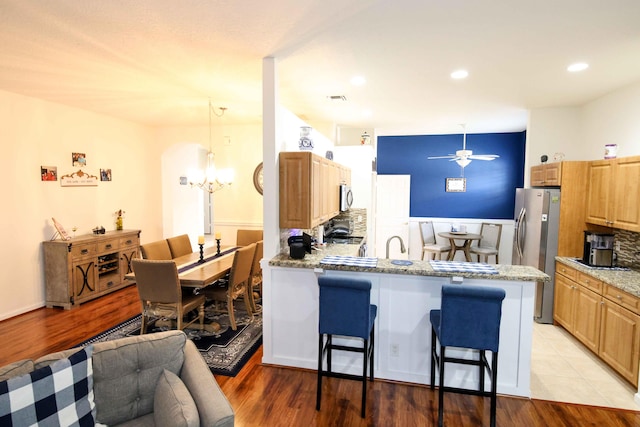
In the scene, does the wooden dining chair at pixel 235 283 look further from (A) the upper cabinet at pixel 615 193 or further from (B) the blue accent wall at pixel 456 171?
(B) the blue accent wall at pixel 456 171

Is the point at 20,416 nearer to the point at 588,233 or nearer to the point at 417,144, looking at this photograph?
the point at 588,233

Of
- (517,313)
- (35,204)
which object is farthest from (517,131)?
(35,204)

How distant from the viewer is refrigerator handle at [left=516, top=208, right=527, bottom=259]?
461 centimetres

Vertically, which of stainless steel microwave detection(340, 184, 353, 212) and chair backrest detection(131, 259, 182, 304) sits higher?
stainless steel microwave detection(340, 184, 353, 212)

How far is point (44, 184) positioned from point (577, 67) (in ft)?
21.6

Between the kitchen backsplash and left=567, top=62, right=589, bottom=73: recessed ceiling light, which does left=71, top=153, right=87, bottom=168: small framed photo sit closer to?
left=567, top=62, right=589, bottom=73: recessed ceiling light

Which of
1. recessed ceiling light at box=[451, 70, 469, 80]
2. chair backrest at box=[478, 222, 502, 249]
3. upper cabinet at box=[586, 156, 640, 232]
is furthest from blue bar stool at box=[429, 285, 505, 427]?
chair backrest at box=[478, 222, 502, 249]

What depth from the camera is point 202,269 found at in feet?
12.9

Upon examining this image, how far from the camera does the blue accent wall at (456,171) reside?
22.2ft

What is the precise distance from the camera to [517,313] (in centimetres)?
270

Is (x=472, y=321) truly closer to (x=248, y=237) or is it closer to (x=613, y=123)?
(x=613, y=123)

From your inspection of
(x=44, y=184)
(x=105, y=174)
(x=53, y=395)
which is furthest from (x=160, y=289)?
(x=105, y=174)

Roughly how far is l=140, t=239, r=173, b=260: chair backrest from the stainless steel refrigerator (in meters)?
4.82

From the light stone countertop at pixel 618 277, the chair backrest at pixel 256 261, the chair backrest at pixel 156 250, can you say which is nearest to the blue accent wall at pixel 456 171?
the light stone countertop at pixel 618 277
